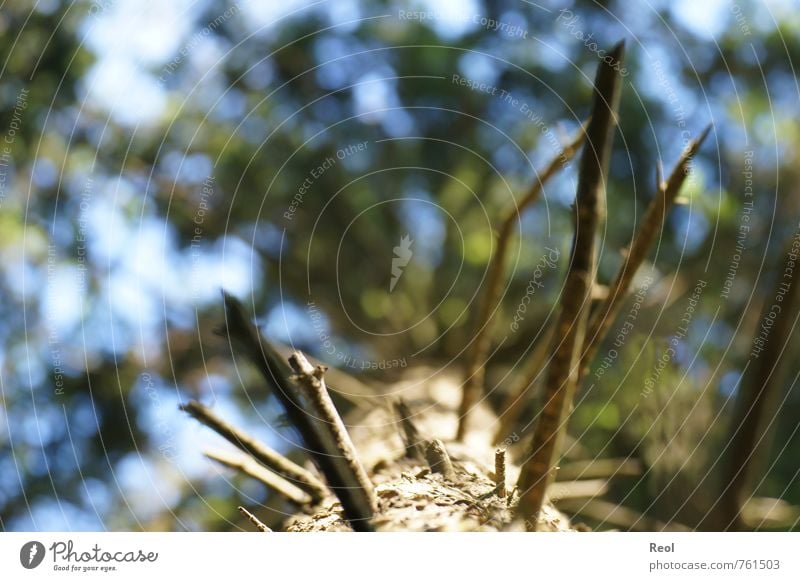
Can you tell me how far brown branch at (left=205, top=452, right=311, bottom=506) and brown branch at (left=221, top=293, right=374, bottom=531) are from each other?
199 mm

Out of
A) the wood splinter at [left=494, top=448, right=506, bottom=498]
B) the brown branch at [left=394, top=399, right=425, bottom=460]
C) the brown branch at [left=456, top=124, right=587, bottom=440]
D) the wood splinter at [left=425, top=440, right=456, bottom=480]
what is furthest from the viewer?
the brown branch at [left=456, top=124, right=587, bottom=440]

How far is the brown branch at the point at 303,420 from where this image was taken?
2.81 feet

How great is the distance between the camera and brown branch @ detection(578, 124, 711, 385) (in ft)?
3.62

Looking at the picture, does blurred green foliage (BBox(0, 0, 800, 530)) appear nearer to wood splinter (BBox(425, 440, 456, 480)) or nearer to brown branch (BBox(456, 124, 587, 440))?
brown branch (BBox(456, 124, 587, 440))

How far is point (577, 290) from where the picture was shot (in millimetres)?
939

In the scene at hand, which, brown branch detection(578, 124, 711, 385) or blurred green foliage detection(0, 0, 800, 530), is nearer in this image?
brown branch detection(578, 124, 711, 385)

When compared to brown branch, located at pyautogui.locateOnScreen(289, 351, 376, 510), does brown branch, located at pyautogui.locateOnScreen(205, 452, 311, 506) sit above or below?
below

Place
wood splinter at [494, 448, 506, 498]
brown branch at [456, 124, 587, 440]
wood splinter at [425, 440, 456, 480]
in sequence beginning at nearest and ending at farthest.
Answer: wood splinter at [494, 448, 506, 498] → wood splinter at [425, 440, 456, 480] → brown branch at [456, 124, 587, 440]

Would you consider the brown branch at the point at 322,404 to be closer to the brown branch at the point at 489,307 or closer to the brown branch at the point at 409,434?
the brown branch at the point at 409,434

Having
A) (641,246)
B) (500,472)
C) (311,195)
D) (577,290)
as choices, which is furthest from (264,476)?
(311,195)
